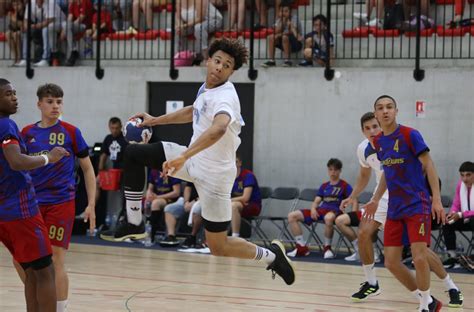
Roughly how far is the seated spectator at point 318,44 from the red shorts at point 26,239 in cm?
960

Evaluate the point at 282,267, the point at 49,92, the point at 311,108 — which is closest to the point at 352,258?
the point at 311,108

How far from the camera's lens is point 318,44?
15281 mm

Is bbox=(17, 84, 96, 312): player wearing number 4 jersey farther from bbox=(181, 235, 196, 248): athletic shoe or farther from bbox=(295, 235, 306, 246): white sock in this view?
bbox=(181, 235, 196, 248): athletic shoe

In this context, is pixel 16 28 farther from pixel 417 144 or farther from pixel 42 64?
pixel 417 144

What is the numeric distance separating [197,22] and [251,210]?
13.1 feet

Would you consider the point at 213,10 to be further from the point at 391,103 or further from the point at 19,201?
the point at 19,201

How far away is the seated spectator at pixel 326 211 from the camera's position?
13516 mm

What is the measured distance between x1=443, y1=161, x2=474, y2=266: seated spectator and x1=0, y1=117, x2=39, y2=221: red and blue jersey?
7.49 metres

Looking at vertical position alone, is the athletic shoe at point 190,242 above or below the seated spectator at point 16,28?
below

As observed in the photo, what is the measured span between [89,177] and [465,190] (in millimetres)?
6736

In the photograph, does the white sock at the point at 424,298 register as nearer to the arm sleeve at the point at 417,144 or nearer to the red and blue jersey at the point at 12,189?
the arm sleeve at the point at 417,144

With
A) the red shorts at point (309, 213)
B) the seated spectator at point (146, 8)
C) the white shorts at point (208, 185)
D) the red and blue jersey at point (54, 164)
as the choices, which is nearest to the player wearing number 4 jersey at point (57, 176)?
the red and blue jersey at point (54, 164)

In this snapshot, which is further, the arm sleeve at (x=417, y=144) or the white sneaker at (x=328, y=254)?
the white sneaker at (x=328, y=254)

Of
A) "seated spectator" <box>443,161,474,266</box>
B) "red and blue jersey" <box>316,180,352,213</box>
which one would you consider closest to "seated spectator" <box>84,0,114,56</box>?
"red and blue jersey" <box>316,180,352,213</box>
